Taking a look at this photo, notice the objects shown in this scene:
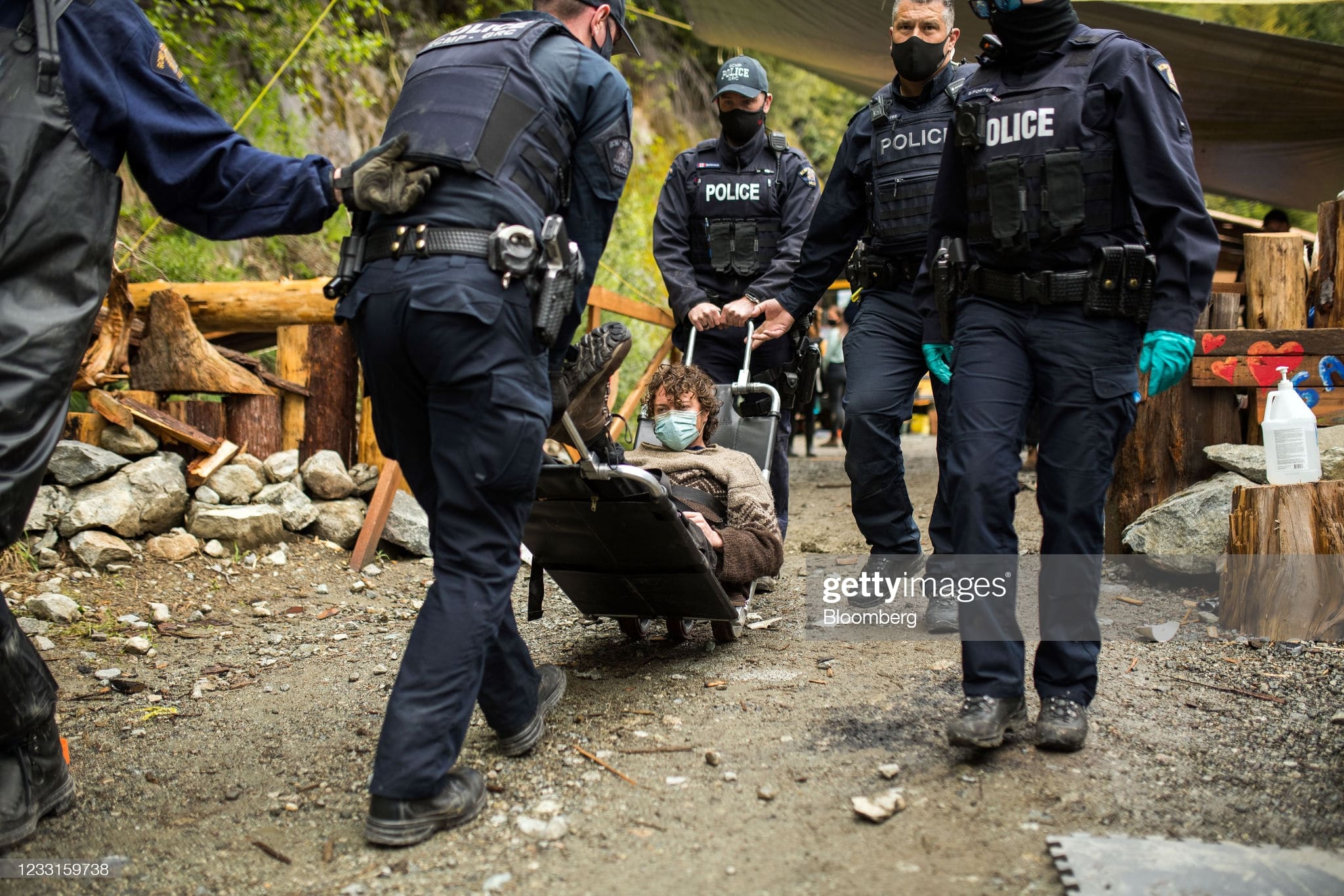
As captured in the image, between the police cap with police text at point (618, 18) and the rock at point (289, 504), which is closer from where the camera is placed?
the police cap with police text at point (618, 18)

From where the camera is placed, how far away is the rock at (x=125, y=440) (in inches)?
219

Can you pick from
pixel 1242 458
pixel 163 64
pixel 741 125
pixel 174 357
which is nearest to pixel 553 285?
pixel 163 64

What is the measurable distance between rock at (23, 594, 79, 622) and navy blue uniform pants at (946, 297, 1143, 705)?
379 cm

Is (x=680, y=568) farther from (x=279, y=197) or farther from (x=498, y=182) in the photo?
(x=279, y=197)

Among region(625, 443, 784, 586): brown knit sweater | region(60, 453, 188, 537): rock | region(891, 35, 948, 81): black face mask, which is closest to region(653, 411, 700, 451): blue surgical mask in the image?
region(625, 443, 784, 586): brown knit sweater

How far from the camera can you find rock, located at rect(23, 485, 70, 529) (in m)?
5.05

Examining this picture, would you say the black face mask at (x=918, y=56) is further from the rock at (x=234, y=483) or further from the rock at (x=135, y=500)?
the rock at (x=135, y=500)

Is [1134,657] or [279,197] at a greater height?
[279,197]

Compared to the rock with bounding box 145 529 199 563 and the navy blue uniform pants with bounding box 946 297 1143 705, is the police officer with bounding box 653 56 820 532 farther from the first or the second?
the rock with bounding box 145 529 199 563

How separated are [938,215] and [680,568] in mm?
1416

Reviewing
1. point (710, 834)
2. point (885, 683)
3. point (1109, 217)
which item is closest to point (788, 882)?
point (710, 834)

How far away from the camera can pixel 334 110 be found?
12234mm

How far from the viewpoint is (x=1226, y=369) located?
4.92 meters

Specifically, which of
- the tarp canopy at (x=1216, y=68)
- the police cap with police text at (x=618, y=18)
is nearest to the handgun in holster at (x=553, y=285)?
the police cap with police text at (x=618, y=18)
